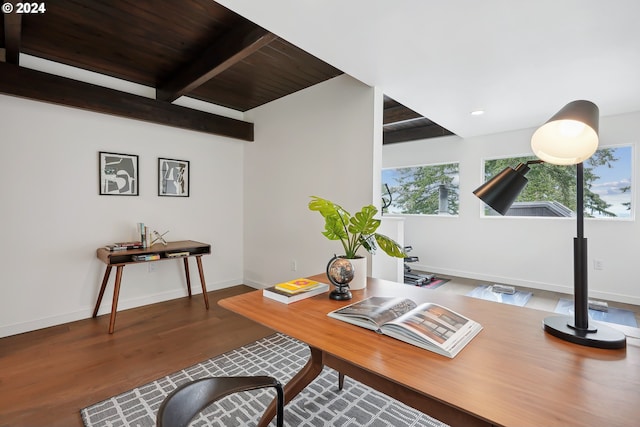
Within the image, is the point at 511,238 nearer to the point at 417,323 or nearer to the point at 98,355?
the point at 417,323

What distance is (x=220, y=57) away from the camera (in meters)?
2.48

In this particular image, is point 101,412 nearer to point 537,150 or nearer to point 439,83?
point 537,150

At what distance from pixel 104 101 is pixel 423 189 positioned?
4627 millimetres

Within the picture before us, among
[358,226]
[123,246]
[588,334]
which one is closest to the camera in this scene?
[588,334]

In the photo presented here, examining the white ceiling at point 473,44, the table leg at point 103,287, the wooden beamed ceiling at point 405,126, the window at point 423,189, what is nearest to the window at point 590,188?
the window at point 423,189

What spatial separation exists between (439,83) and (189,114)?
8.76 ft

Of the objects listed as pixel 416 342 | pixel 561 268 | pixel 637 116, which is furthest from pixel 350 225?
pixel 637 116

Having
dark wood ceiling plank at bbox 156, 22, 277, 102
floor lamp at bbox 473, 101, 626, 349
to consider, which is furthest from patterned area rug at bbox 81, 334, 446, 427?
dark wood ceiling plank at bbox 156, 22, 277, 102

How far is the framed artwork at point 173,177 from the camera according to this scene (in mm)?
3465

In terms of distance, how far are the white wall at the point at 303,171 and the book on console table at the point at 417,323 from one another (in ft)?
5.31

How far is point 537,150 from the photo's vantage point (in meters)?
1.09

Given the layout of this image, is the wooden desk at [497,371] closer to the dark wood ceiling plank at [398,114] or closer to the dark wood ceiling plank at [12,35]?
the dark wood ceiling plank at [12,35]

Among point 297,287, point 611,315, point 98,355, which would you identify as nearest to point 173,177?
point 98,355

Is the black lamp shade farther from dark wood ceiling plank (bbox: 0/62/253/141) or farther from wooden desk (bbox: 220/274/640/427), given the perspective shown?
dark wood ceiling plank (bbox: 0/62/253/141)
